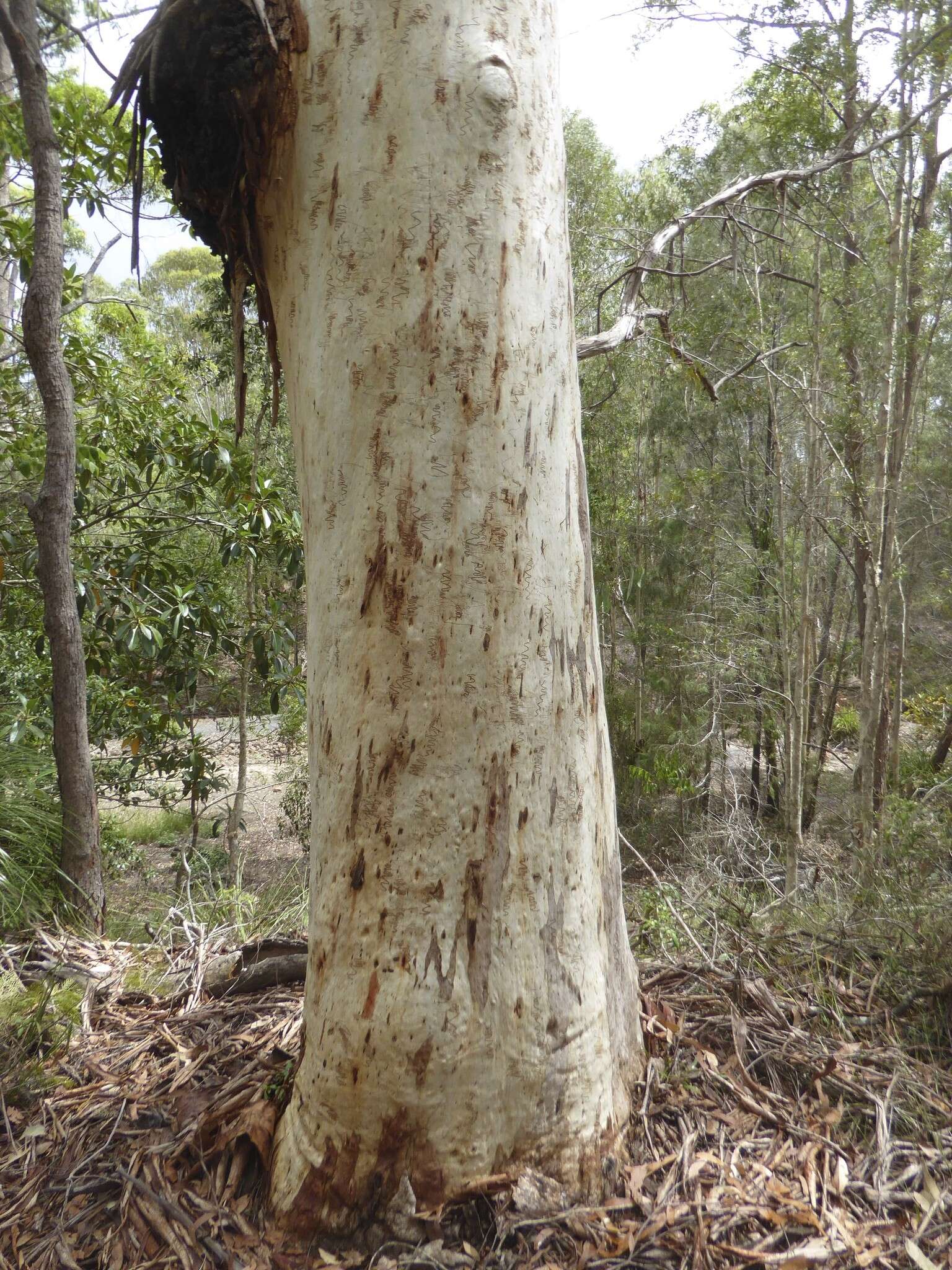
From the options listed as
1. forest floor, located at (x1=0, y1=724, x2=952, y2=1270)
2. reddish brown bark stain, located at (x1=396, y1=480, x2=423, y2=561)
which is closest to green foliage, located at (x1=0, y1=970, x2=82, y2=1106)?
forest floor, located at (x1=0, y1=724, x2=952, y2=1270)

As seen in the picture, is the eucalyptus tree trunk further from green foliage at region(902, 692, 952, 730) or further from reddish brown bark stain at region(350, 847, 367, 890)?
green foliage at region(902, 692, 952, 730)

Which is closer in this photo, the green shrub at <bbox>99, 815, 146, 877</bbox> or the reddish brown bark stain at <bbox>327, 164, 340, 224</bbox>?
the reddish brown bark stain at <bbox>327, 164, 340, 224</bbox>

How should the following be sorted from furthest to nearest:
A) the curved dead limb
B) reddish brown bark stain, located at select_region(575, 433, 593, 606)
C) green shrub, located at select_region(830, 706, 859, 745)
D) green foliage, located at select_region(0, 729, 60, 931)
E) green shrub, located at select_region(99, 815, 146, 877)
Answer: green shrub, located at select_region(830, 706, 859, 745), green shrub, located at select_region(99, 815, 146, 877), green foliage, located at select_region(0, 729, 60, 931), the curved dead limb, reddish brown bark stain, located at select_region(575, 433, 593, 606)

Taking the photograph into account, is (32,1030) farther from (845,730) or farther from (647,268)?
(845,730)

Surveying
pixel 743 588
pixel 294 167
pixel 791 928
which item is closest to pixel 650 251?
pixel 294 167

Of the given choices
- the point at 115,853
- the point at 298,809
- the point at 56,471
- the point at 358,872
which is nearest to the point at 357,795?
the point at 358,872

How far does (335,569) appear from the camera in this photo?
1438mm

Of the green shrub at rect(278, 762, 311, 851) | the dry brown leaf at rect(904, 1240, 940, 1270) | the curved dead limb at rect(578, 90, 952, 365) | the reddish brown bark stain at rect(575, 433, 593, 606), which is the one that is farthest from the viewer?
the green shrub at rect(278, 762, 311, 851)

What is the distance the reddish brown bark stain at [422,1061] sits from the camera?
1.34 metres

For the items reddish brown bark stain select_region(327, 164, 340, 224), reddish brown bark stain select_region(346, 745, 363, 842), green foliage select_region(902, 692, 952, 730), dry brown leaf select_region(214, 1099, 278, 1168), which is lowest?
green foliage select_region(902, 692, 952, 730)

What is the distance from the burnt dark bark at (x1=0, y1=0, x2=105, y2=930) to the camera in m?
3.19

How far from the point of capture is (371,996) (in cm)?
137

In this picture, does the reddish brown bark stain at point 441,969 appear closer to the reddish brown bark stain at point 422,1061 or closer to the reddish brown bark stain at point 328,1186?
the reddish brown bark stain at point 422,1061

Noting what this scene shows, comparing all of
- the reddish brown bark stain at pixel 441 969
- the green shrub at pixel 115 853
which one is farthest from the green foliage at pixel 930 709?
the reddish brown bark stain at pixel 441 969
